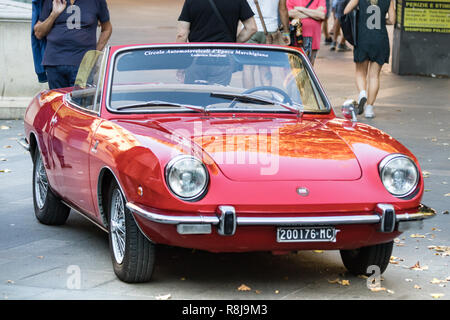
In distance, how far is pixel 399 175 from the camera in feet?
19.2

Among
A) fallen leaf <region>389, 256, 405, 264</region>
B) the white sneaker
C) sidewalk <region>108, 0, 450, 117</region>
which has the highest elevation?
fallen leaf <region>389, 256, 405, 264</region>

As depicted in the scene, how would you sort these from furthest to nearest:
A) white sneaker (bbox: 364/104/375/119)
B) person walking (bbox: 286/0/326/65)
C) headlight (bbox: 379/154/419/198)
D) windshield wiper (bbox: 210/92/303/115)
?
white sneaker (bbox: 364/104/375/119), person walking (bbox: 286/0/326/65), windshield wiper (bbox: 210/92/303/115), headlight (bbox: 379/154/419/198)

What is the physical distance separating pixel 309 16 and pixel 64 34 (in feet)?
13.2

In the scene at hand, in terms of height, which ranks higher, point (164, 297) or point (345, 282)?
point (164, 297)

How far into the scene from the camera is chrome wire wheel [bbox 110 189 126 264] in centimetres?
607

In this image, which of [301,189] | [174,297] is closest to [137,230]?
[174,297]

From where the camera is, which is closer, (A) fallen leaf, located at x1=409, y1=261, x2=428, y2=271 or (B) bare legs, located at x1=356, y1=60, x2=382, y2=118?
(A) fallen leaf, located at x1=409, y1=261, x2=428, y2=271

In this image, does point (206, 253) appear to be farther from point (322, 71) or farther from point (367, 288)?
point (322, 71)

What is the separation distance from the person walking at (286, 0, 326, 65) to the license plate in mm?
7308

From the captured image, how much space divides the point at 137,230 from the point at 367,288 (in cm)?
145

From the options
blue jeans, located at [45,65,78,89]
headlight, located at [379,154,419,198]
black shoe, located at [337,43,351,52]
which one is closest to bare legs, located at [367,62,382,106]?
blue jeans, located at [45,65,78,89]

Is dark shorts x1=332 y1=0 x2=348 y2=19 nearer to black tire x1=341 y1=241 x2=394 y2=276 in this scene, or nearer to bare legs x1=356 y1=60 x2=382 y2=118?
bare legs x1=356 y1=60 x2=382 y2=118

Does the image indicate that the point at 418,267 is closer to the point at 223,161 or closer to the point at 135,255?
the point at 223,161

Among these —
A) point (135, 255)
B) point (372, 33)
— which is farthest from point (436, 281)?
point (372, 33)
